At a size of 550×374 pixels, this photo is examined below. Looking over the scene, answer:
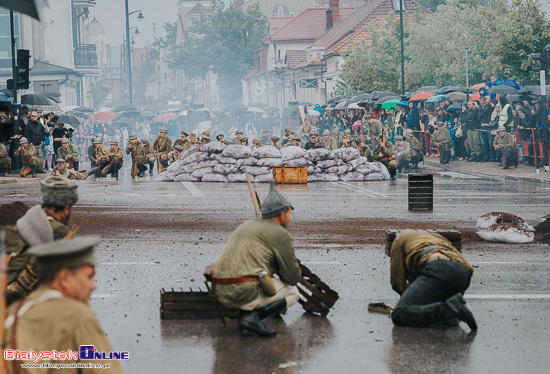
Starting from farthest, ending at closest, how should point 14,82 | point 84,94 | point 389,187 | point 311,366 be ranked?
point 84,94 → point 14,82 → point 389,187 → point 311,366

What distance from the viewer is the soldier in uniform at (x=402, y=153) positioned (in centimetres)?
3155

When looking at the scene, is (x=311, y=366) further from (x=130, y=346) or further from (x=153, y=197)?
(x=153, y=197)

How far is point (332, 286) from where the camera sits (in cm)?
1120

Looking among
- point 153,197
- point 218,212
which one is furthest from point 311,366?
point 153,197

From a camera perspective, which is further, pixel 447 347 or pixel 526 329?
pixel 526 329

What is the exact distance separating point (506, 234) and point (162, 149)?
62.7 feet

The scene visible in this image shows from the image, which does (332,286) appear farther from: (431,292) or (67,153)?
(67,153)

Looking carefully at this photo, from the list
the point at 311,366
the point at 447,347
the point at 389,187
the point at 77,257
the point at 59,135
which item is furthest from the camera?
the point at 59,135

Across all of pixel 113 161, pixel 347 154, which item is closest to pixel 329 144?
pixel 347 154

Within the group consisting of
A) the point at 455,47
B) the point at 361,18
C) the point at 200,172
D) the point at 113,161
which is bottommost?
the point at 200,172

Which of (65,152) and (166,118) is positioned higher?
(166,118)

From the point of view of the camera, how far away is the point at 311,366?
7.73 meters

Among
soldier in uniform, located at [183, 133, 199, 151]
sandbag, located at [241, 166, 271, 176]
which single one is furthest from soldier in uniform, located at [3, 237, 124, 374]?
soldier in uniform, located at [183, 133, 199, 151]

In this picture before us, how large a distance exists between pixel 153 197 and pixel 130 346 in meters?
14.7
